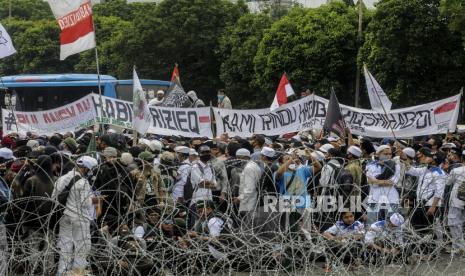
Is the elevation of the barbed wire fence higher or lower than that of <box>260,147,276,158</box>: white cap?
lower

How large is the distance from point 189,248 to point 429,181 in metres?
A: 3.43

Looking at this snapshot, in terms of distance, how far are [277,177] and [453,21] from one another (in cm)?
1598

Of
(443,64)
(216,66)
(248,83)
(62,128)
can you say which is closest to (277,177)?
(62,128)

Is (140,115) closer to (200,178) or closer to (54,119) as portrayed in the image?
(54,119)

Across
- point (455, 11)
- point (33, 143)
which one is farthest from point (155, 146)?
point (455, 11)

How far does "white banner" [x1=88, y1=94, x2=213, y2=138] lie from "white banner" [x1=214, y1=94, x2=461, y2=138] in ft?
0.98

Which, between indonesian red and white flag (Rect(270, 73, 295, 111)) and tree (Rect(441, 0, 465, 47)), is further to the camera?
tree (Rect(441, 0, 465, 47))

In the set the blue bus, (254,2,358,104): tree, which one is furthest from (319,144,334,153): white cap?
(254,2,358,104): tree

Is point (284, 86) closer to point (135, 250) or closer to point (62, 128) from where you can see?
point (62, 128)

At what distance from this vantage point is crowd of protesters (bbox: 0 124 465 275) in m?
9.02

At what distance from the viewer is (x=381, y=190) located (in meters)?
11.2

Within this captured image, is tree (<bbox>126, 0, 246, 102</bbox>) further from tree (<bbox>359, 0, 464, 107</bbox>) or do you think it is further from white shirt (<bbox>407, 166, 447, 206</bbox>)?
white shirt (<bbox>407, 166, 447, 206</bbox>)

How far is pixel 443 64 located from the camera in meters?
28.8

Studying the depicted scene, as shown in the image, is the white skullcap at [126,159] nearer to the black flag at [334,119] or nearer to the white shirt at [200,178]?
the white shirt at [200,178]
